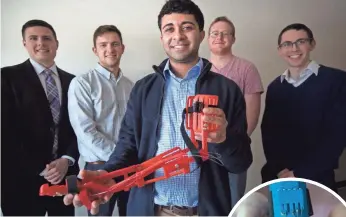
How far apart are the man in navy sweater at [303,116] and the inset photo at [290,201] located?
78mm

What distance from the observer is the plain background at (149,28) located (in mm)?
756

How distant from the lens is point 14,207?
2.58 ft

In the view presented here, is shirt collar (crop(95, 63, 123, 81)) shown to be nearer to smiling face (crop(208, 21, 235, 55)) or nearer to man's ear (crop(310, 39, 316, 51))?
smiling face (crop(208, 21, 235, 55))

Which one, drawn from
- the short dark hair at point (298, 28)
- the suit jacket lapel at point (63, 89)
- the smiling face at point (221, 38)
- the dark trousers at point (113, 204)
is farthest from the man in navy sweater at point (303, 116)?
the suit jacket lapel at point (63, 89)

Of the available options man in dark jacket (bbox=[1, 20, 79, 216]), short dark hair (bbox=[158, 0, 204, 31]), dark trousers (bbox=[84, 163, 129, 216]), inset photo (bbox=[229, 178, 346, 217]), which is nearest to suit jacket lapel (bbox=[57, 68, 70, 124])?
man in dark jacket (bbox=[1, 20, 79, 216])

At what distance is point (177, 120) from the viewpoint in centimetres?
74

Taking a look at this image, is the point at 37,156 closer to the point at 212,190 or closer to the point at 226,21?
the point at 212,190

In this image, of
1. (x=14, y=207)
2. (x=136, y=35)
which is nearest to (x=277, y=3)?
(x=136, y=35)

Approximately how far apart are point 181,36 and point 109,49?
0.50 ft

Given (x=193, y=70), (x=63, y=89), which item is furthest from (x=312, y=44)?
(x=63, y=89)

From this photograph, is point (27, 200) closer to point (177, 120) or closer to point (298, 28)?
point (177, 120)

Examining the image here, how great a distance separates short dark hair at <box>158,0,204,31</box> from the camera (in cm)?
73

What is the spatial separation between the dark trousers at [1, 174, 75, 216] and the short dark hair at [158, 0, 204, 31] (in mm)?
417

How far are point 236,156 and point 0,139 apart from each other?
1.56ft
